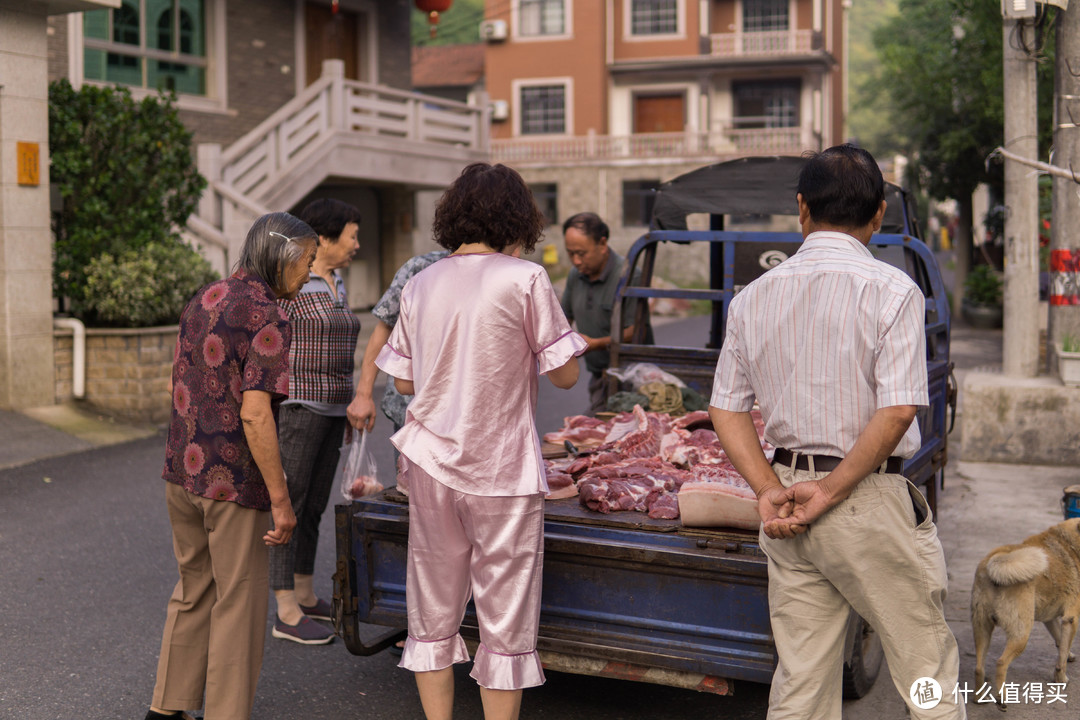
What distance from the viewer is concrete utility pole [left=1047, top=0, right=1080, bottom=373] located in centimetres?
900

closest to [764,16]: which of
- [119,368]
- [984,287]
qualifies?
[984,287]

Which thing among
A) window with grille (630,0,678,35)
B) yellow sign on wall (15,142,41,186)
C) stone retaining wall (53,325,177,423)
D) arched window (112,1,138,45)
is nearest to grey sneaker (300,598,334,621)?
stone retaining wall (53,325,177,423)

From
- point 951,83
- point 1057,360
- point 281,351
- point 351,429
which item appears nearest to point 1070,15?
point 1057,360

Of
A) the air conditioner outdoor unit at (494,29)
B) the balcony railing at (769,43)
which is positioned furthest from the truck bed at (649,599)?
the air conditioner outdoor unit at (494,29)

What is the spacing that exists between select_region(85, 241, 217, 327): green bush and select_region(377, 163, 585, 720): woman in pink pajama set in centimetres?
818

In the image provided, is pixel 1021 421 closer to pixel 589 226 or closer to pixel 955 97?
pixel 589 226

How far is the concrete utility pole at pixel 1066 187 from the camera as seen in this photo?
9.00 meters

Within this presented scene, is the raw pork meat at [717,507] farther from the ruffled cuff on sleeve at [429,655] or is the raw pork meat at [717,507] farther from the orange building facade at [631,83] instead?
the orange building facade at [631,83]

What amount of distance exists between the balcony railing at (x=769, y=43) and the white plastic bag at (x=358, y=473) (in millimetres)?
34097

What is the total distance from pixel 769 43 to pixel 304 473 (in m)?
34.5

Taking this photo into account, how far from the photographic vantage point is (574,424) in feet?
19.5

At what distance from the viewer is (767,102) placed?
38312 mm

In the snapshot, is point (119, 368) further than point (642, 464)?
Yes

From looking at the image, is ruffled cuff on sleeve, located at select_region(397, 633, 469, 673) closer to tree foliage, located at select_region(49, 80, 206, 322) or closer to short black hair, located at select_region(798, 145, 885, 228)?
short black hair, located at select_region(798, 145, 885, 228)
